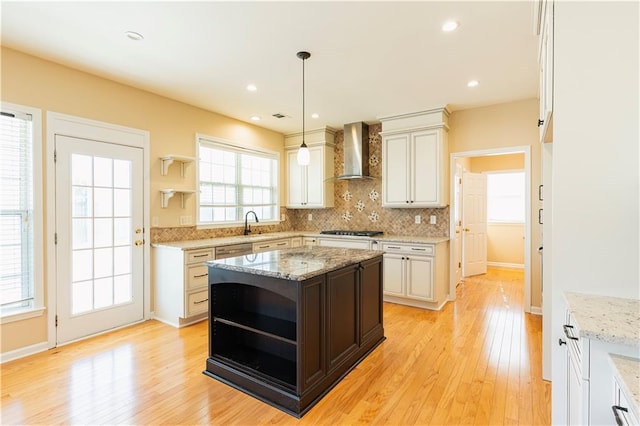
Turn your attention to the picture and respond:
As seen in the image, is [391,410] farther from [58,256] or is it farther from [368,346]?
[58,256]

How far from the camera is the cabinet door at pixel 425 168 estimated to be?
4395 millimetres

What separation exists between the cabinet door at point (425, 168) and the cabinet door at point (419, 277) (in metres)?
0.84

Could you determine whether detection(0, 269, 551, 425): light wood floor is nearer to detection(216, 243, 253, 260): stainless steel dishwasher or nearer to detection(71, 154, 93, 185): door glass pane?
detection(216, 243, 253, 260): stainless steel dishwasher

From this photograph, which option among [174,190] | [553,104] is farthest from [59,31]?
[553,104]

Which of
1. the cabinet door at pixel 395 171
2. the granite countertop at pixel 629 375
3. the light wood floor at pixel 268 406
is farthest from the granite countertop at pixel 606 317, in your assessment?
the cabinet door at pixel 395 171

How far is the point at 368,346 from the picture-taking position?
9.63 feet

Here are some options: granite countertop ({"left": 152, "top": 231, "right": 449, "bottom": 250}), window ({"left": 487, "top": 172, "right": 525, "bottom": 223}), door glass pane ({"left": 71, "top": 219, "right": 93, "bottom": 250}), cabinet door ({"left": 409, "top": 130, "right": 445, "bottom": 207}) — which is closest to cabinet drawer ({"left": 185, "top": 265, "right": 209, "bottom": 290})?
granite countertop ({"left": 152, "top": 231, "right": 449, "bottom": 250})

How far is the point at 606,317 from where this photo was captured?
1.24 m

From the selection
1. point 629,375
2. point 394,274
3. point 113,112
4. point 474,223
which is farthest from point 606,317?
point 474,223

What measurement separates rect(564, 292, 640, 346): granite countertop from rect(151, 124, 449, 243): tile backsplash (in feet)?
10.7

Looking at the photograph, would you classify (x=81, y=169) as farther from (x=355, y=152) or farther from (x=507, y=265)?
(x=507, y=265)

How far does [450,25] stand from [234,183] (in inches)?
144

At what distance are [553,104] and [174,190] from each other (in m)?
3.76

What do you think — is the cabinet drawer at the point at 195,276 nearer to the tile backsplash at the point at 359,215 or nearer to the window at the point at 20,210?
the tile backsplash at the point at 359,215
